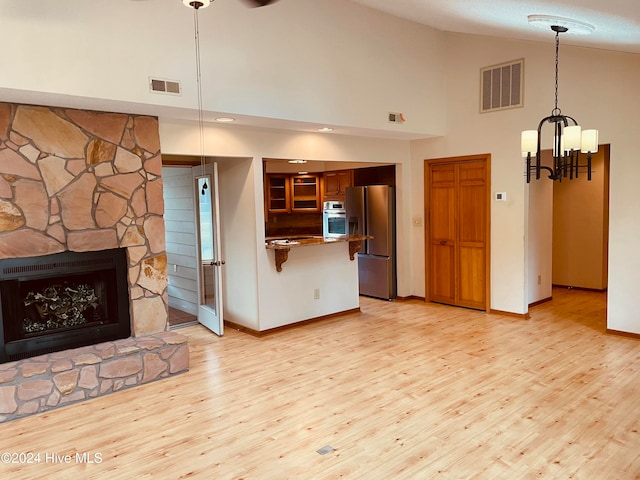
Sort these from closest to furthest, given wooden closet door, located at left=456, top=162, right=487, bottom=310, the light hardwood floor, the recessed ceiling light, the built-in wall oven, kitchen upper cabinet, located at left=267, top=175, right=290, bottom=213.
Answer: the light hardwood floor → the recessed ceiling light → wooden closet door, located at left=456, top=162, right=487, bottom=310 → the built-in wall oven → kitchen upper cabinet, located at left=267, top=175, right=290, bottom=213

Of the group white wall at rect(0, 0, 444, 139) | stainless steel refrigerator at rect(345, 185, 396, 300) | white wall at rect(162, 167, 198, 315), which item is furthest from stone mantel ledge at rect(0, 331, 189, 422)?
stainless steel refrigerator at rect(345, 185, 396, 300)

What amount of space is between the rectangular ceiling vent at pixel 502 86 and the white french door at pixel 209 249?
11.8ft

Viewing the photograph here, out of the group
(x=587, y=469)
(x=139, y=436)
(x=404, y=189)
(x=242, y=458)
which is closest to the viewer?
(x=587, y=469)

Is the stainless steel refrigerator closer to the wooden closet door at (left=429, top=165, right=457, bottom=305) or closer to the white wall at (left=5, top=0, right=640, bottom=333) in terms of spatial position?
the white wall at (left=5, top=0, right=640, bottom=333)

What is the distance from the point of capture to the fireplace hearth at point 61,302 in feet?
12.9

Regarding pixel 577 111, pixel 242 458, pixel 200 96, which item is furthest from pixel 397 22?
pixel 242 458

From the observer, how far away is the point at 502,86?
19.7 feet

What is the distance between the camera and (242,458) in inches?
118

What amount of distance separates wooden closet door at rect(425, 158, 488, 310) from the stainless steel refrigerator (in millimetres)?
559

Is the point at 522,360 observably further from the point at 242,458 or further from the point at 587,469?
the point at 242,458

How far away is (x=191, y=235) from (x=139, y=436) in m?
3.34

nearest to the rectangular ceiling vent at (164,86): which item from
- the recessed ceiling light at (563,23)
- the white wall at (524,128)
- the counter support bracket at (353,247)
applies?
the recessed ceiling light at (563,23)

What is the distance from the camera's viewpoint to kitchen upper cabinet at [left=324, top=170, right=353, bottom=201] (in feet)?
26.0

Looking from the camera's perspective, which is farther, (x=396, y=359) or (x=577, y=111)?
(x=577, y=111)
